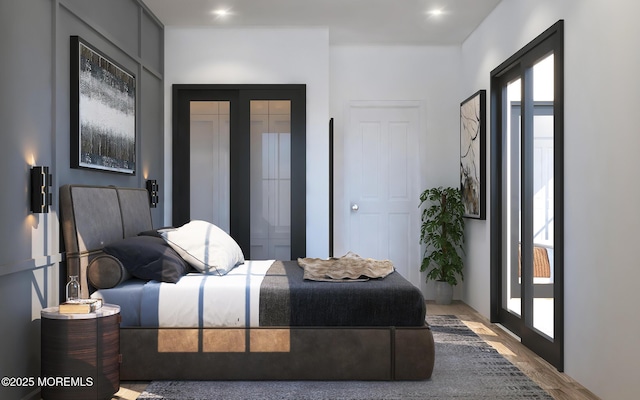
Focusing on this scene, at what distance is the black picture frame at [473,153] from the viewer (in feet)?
16.9

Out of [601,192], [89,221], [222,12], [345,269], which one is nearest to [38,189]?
[89,221]

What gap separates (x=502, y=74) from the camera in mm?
4824

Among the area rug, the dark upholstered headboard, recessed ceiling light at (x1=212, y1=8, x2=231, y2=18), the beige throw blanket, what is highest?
recessed ceiling light at (x1=212, y1=8, x2=231, y2=18)

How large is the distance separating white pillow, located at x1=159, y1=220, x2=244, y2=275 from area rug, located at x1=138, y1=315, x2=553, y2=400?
0.76 m

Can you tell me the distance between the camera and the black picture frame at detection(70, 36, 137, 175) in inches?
136

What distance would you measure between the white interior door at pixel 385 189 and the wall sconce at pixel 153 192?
6.70ft

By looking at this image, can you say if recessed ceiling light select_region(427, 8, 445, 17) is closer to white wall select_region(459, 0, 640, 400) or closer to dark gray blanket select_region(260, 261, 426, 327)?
white wall select_region(459, 0, 640, 400)

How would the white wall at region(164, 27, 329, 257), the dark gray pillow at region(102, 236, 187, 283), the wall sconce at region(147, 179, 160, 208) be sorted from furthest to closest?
the white wall at region(164, 27, 329, 257) < the wall sconce at region(147, 179, 160, 208) < the dark gray pillow at region(102, 236, 187, 283)

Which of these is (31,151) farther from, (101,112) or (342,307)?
(342,307)

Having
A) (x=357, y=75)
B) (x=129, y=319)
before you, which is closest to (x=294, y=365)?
(x=129, y=319)

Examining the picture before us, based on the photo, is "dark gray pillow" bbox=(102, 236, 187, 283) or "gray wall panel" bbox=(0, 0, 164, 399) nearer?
"gray wall panel" bbox=(0, 0, 164, 399)

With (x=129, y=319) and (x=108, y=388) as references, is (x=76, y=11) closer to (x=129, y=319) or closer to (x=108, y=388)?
(x=129, y=319)

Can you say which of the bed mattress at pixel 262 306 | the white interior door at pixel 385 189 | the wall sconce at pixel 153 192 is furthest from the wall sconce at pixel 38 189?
the white interior door at pixel 385 189

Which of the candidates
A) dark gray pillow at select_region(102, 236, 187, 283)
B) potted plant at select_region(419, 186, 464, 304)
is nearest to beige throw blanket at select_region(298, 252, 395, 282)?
dark gray pillow at select_region(102, 236, 187, 283)
